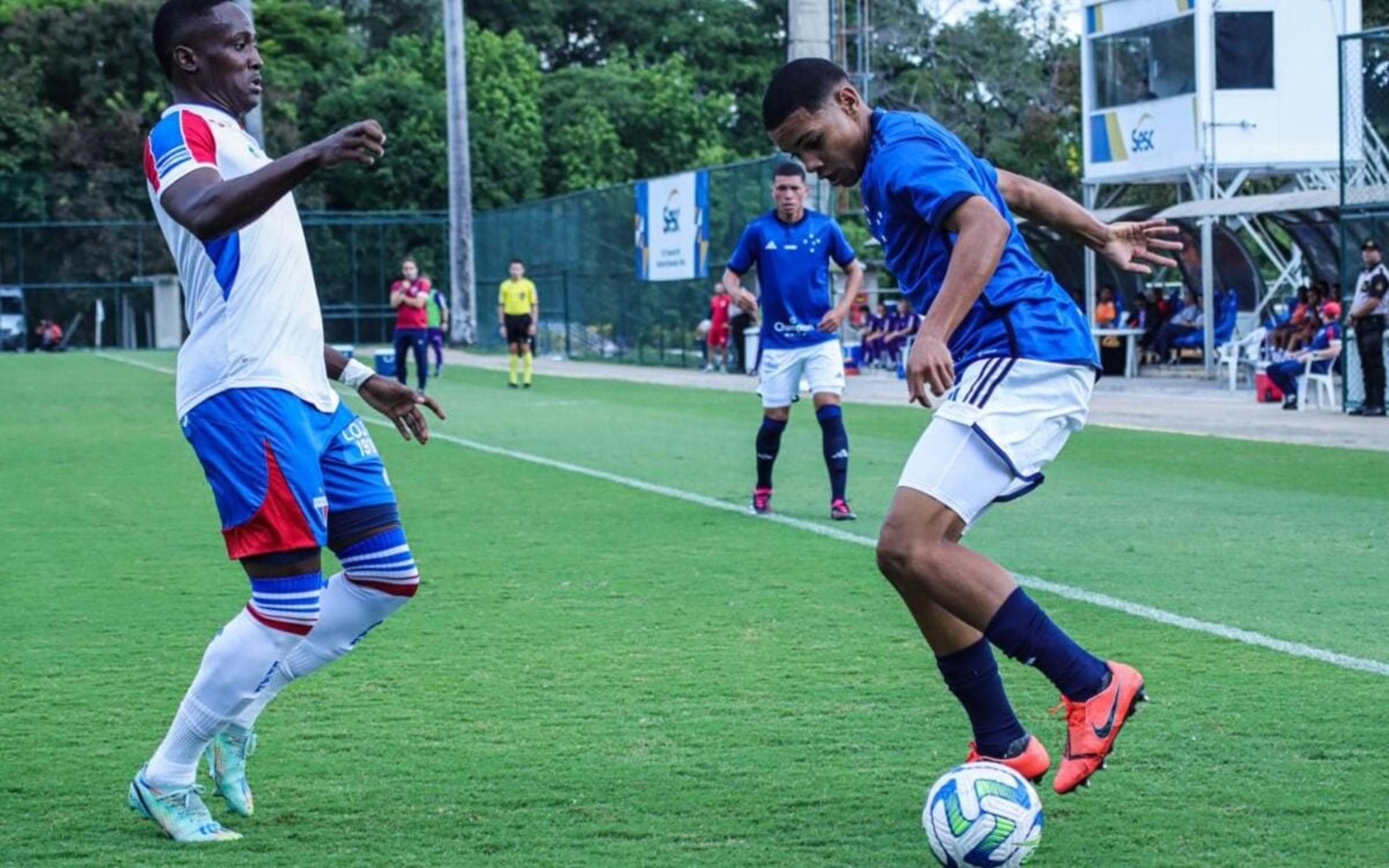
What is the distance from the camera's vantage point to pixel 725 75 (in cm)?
6975

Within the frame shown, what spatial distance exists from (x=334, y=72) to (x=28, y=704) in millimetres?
61062

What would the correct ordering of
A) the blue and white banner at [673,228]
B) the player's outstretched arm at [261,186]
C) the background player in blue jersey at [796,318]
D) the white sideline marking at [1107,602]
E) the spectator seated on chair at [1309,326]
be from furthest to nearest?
the blue and white banner at [673,228] → the spectator seated on chair at [1309,326] → the background player in blue jersey at [796,318] → the white sideline marking at [1107,602] → the player's outstretched arm at [261,186]

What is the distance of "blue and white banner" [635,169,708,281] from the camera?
35.7m

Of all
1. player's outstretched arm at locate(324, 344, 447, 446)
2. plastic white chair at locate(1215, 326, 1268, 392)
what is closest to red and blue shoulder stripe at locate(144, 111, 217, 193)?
player's outstretched arm at locate(324, 344, 447, 446)

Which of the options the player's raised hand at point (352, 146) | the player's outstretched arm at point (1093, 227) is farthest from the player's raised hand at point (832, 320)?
the player's raised hand at point (352, 146)

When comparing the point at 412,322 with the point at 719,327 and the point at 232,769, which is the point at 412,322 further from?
the point at 232,769

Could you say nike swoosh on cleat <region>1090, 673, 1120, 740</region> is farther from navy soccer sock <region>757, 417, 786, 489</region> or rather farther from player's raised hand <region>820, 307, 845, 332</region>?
navy soccer sock <region>757, 417, 786, 489</region>

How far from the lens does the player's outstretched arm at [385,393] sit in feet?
18.7

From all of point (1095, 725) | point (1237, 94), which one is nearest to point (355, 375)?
point (1095, 725)

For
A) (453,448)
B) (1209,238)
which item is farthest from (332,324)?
(453,448)

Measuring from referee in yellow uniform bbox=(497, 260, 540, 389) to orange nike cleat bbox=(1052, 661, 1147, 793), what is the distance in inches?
1010

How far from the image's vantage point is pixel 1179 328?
3312 cm

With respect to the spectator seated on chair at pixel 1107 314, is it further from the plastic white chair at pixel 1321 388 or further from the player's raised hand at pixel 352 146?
the player's raised hand at pixel 352 146

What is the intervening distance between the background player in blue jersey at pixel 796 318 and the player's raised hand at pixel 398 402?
6.46 metres
